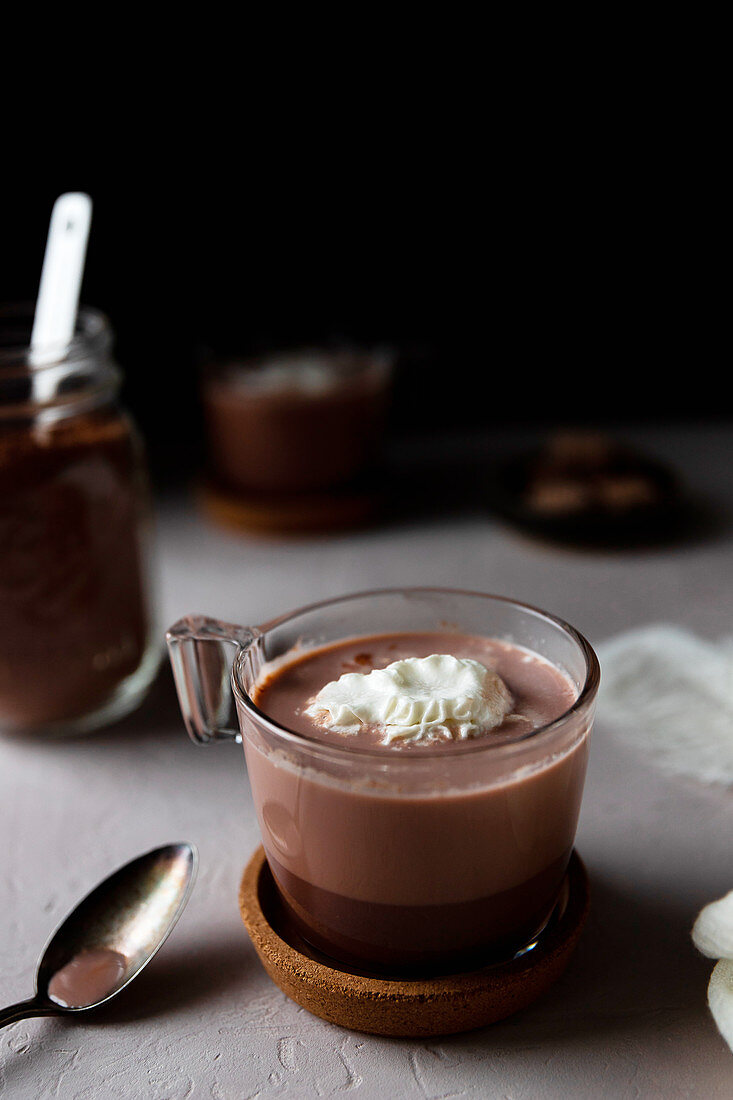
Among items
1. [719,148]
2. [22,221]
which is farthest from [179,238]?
[719,148]

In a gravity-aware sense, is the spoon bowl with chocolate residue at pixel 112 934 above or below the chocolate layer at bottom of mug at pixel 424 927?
below

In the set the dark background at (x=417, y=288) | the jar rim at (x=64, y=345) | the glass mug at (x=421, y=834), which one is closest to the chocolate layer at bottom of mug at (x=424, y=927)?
the glass mug at (x=421, y=834)

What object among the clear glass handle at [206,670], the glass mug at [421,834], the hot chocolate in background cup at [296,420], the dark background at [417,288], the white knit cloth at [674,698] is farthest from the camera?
the dark background at [417,288]

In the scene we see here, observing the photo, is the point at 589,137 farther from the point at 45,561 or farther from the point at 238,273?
the point at 45,561

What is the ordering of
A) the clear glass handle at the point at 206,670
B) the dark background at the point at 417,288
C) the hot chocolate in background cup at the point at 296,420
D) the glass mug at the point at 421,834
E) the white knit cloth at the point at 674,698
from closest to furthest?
the glass mug at the point at 421,834 < the clear glass handle at the point at 206,670 < the white knit cloth at the point at 674,698 < the hot chocolate in background cup at the point at 296,420 < the dark background at the point at 417,288

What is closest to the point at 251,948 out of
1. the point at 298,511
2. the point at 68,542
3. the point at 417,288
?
the point at 68,542

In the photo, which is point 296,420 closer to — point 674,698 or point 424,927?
point 674,698

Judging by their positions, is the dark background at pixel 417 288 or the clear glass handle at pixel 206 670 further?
the dark background at pixel 417 288

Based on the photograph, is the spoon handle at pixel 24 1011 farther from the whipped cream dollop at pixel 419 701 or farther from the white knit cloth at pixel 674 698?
the white knit cloth at pixel 674 698
